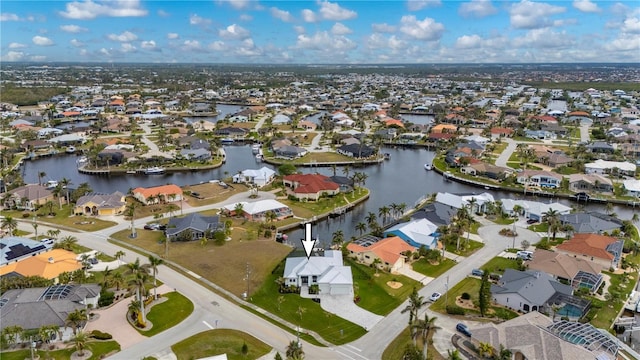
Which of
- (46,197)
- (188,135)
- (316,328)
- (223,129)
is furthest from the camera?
(223,129)

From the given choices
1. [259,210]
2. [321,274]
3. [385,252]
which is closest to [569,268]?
[385,252]

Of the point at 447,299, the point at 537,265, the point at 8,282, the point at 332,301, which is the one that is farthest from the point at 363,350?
the point at 8,282

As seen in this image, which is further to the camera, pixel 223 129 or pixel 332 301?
pixel 223 129

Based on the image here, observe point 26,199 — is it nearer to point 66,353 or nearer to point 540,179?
point 66,353

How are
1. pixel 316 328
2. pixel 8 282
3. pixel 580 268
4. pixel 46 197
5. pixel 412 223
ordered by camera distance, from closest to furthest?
pixel 316 328 < pixel 8 282 < pixel 580 268 < pixel 412 223 < pixel 46 197

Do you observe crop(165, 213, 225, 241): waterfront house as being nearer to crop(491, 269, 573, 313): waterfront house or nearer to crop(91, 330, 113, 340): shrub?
crop(91, 330, 113, 340): shrub

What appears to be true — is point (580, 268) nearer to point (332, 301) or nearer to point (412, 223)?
point (412, 223)
